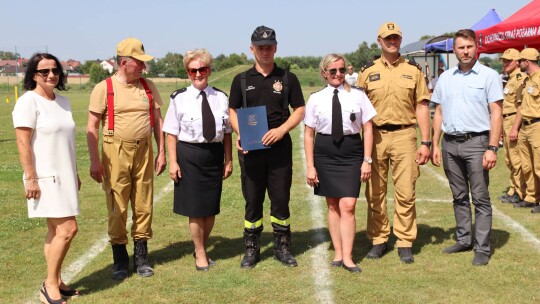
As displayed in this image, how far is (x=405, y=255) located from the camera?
5906 mm

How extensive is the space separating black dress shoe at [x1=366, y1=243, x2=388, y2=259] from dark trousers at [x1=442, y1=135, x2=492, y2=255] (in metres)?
0.78

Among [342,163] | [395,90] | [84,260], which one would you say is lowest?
[84,260]

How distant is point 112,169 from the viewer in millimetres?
5391

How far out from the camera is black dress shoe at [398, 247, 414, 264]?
586 cm

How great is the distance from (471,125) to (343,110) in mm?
1267

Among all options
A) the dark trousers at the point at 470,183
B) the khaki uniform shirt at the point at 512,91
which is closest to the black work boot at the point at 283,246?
the dark trousers at the point at 470,183

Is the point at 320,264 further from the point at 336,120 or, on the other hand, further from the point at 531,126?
the point at 531,126

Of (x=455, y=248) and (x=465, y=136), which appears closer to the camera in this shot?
(x=465, y=136)

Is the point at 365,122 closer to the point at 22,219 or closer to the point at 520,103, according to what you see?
the point at 520,103

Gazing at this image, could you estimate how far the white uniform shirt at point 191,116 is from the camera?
5465 mm

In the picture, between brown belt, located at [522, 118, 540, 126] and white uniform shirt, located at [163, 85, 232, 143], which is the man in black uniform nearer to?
white uniform shirt, located at [163, 85, 232, 143]

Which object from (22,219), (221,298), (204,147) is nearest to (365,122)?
(204,147)

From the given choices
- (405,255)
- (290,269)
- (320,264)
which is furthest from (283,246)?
(405,255)

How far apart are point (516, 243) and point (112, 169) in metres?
4.21
